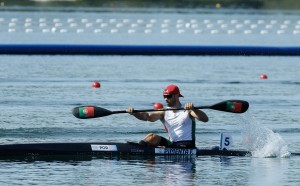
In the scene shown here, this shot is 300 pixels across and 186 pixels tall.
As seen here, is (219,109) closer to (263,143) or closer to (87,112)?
(263,143)

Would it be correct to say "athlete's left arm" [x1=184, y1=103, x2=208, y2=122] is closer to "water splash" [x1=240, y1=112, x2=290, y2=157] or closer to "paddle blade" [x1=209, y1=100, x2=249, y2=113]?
"paddle blade" [x1=209, y1=100, x2=249, y2=113]

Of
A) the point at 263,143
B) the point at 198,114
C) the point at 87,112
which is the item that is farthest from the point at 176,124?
the point at 263,143

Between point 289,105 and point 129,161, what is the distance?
8481mm

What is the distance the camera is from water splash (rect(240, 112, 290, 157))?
16.2 meters

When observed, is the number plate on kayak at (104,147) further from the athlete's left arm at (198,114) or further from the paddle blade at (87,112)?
the athlete's left arm at (198,114)

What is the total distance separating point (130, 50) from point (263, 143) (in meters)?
21.0

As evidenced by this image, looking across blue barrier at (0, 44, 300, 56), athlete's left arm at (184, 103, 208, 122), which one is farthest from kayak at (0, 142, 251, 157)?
blue barrier at (0, 44, 300, 56)

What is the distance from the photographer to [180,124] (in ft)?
51.5

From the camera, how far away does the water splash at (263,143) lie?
1622 cm

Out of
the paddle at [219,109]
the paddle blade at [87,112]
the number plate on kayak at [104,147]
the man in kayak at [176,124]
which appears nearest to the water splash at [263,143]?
the paddle at [219,109]

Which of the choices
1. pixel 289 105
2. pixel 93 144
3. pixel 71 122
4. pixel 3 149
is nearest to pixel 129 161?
pixel 93 144

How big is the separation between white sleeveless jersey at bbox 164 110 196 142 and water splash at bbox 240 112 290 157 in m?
1.10

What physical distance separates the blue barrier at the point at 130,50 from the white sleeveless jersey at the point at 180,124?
20893mm

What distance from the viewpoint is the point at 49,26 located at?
2219 inches
